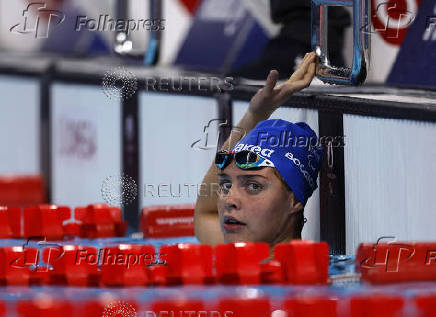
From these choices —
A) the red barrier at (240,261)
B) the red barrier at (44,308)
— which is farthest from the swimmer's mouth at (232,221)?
the red barrier at (44,308)

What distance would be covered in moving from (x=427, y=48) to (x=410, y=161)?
0.19 m

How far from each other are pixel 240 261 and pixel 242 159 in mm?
178

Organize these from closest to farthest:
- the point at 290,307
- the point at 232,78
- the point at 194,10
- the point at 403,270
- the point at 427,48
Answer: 1. the point at 290,307
2. the point at 403,270
3. the point at 427,48
4. the point at 232,78
5. the point at 194,10

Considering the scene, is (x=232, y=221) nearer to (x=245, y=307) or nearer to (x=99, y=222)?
(x=245, y=307)

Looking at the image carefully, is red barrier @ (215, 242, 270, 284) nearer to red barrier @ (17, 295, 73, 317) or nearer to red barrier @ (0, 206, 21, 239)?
red barrier @ (17, 295, 73, 317)

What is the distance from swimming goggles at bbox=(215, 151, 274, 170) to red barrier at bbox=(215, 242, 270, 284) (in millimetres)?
156

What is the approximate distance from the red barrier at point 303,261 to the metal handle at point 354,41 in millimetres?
199

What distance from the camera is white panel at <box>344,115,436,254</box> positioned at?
41.1 inches

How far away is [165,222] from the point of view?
2.02 m

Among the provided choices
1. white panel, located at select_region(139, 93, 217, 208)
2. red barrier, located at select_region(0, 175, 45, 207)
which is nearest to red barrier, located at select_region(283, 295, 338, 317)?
white panel, located at select_region(139, 93, 217, 208)

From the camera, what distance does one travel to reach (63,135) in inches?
53.7

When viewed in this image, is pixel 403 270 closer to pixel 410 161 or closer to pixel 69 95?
pixel 410 161

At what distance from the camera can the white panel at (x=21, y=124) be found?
52.0 inches

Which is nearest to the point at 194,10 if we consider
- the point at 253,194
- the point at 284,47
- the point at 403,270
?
the point at 284,47
